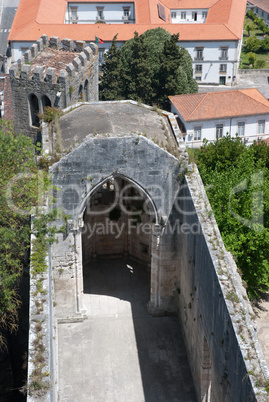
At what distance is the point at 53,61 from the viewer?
27.6 m

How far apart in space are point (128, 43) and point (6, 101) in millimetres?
13795

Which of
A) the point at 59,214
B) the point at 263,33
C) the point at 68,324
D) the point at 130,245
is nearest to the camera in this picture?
the point at 59,214

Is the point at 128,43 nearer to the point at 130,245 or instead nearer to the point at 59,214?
the point at 130,245

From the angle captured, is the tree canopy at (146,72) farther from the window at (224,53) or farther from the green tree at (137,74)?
the window at (224,53)

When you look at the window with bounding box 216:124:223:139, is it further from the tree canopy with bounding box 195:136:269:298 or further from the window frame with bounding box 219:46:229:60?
the tree canopy with bounding box 195:136:269:298

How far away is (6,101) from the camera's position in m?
43.3

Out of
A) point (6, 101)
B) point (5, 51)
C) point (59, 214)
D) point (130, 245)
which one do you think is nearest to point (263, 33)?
point (5, 51)

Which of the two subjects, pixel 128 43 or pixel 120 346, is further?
pixel 128 43

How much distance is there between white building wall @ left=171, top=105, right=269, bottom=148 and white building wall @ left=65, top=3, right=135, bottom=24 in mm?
24658

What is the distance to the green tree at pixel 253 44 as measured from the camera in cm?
7494

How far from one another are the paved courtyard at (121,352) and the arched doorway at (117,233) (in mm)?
1104

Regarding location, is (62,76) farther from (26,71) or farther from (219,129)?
(219,129)

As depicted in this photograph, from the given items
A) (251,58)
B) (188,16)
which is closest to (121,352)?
(251,58)

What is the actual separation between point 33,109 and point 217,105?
76.9 feet
